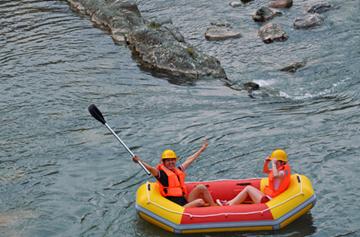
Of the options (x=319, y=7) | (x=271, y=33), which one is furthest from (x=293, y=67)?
(x=319, y=7)

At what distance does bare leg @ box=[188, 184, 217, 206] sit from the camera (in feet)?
33.9

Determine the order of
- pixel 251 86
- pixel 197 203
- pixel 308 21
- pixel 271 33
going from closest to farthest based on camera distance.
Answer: pixel 197 203, pixel 251 86, pixel 271 33, pixel 308 21

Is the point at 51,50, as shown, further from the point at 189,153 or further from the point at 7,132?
the point at 189,153

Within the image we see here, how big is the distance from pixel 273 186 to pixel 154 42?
869 centimetres

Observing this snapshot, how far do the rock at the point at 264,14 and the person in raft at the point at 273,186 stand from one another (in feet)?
33.9

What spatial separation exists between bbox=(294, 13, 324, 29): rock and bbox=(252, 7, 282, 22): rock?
102cm

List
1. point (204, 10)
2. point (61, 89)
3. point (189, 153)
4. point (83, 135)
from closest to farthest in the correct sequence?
point (189, 153) → point (83, 135) → point (61, 89) → point (204, 10)

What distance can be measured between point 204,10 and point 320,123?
373 inches

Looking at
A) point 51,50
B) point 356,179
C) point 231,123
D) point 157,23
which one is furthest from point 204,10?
point 356,179

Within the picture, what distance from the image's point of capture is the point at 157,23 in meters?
19.5

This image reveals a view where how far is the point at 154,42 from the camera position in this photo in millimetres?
18141

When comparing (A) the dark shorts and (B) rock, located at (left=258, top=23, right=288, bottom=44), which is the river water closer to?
(B) rock, located at (left=258, top=23, right=288, bottom=44)

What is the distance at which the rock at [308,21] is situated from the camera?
1909 centimetres

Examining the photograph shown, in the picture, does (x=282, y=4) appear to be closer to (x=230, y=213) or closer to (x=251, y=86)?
(x=251, y=86)
